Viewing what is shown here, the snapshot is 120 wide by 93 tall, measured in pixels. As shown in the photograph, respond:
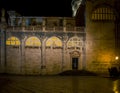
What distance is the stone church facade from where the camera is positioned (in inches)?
2333

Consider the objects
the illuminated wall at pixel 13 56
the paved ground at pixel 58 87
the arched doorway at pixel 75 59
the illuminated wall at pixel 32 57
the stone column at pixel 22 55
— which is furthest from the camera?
the arched doorway at pixel 75 59

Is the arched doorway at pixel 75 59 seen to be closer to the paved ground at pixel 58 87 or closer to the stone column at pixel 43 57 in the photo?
the stone column at pixel 43 57

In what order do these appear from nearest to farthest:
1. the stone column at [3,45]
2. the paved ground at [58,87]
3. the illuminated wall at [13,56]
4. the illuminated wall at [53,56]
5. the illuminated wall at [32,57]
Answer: the paved ground at [58,87] → the stone column at [3,45] → the illuminated wall at [13,56] → the illuminated wall at [32,57] → the illuminated wall at [53,56]

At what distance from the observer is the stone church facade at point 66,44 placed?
5925 centimetres

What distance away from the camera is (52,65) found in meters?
59.5

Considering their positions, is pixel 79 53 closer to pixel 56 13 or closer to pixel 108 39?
pixel 108 39

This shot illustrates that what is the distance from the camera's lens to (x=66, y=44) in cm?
5975

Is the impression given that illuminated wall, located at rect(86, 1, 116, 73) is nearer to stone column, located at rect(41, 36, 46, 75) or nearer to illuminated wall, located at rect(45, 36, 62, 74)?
illuminated wall, located at rect(45, 36, 62, 74)

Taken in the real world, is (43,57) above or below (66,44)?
below

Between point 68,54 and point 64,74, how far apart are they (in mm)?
4125

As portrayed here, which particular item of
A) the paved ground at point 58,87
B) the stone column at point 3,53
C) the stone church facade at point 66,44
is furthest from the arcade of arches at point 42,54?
the paved ground at point 58,87

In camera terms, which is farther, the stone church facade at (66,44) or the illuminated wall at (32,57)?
the illuminated wall at (32,57)

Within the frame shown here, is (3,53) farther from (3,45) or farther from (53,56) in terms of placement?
(53,56)

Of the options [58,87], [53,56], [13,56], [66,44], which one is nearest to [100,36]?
[66,44]
